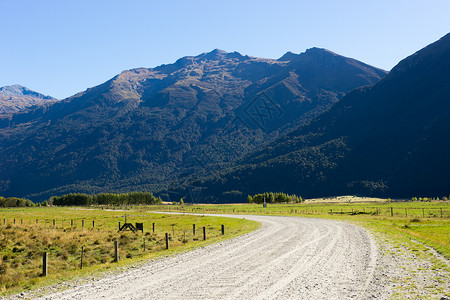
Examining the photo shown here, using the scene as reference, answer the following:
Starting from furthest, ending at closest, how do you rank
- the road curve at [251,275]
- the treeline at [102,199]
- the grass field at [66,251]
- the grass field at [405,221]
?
1. the treeline at [102,199]
2. the grass field at [405,221]
3. the grass field at [66,251]
4. the road curve at [251,275]

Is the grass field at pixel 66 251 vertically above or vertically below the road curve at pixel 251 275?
below

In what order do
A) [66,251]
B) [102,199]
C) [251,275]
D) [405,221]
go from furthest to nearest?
[102,199]
[405,221]
[66,251]
[251,275]

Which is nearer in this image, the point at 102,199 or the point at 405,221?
the point at 405,221

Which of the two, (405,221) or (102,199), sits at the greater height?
(102,199)

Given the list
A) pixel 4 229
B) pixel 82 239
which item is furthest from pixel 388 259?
pixel 4 229

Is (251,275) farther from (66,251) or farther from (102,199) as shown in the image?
(102,199)

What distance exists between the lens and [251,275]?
14680 millimetres

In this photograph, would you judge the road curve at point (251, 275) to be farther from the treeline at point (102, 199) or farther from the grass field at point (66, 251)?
the treeline at point (102, 199)

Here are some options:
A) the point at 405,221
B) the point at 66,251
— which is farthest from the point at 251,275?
the point at 405,221

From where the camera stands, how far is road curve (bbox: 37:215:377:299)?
39.7 ft

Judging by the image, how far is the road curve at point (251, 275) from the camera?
39.7 ft

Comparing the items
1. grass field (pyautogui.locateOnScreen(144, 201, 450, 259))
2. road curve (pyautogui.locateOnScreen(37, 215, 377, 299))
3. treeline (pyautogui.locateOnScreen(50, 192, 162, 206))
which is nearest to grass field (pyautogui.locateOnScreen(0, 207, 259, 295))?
road curve (pyautogui.locateOnScreen(37, 215, 377, 299))

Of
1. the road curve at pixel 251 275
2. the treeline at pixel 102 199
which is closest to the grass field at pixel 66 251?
the road curve at pixel 251 275

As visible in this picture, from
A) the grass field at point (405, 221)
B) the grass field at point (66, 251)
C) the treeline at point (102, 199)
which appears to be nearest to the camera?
the grass field at point (66, 251)
